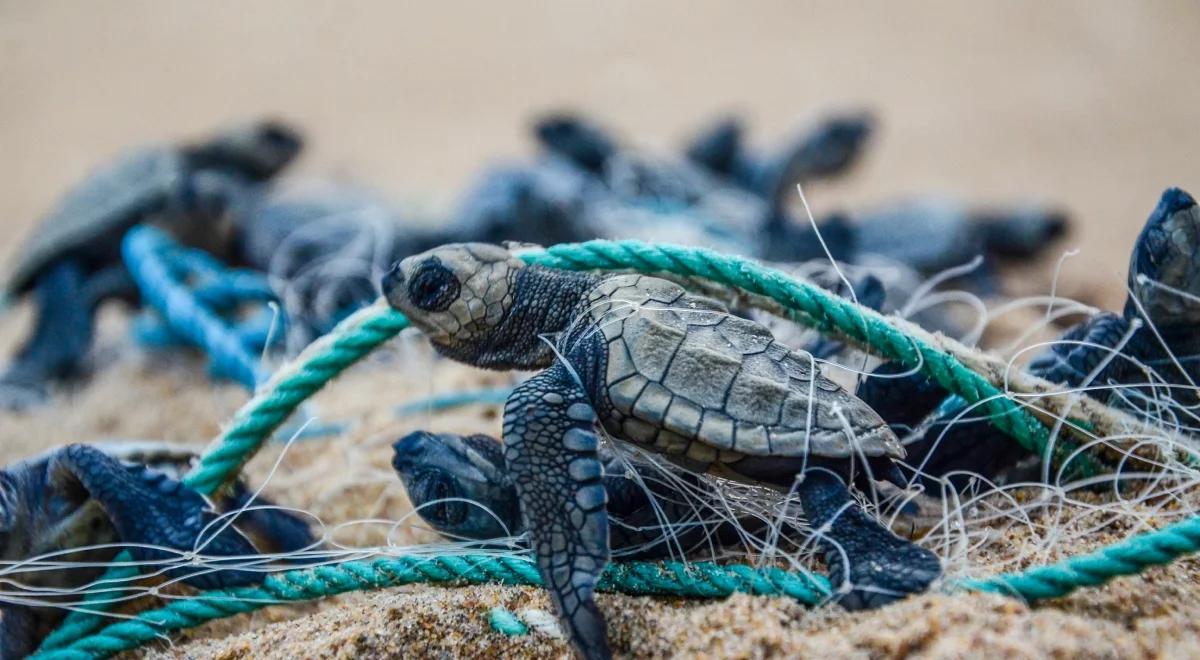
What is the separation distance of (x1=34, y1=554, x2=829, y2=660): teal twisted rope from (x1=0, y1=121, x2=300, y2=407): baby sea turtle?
5.05 feet

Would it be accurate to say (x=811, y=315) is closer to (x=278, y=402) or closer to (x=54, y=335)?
(x=278, y=402)

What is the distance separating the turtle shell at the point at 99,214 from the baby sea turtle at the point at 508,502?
1809mm

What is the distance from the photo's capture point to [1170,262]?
995 mm

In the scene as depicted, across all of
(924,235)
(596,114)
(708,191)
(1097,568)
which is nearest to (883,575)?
(1097,568)

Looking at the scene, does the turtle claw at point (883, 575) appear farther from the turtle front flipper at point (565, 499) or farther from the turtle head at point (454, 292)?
the turtle head at point (454, 292)

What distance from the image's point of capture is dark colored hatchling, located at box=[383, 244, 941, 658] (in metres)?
0.78

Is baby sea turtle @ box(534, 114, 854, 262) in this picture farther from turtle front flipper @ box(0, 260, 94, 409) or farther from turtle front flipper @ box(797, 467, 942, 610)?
turtle front flipper @ box(797, 467, 942, 610)

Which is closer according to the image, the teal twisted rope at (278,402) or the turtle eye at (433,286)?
the turtle eye at (433,286)

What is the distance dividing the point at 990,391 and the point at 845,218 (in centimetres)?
175

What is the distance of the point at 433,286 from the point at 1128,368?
84 centimetres

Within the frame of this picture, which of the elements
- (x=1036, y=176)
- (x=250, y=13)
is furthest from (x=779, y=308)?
(x=250, y=13)

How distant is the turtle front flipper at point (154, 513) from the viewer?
41.5 inches

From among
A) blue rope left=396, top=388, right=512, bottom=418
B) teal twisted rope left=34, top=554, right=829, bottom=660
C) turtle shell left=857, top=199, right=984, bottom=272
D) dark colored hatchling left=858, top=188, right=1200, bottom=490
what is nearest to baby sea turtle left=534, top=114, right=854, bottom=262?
turtle shell left=857, top=199, right=984, bottom=272

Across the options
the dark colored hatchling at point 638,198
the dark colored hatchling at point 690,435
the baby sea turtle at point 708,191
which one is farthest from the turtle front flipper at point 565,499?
the baby sea turtle at point 708,191
